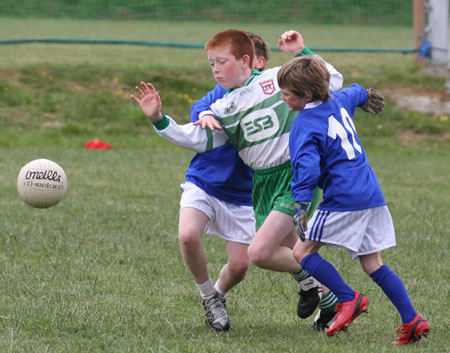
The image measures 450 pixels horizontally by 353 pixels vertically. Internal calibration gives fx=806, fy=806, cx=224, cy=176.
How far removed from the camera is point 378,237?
4168 mm

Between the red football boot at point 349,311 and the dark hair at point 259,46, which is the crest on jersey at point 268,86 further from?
the red football boot at point 349,311

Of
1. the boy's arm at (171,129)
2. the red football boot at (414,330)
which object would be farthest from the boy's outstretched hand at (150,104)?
the red football boot at (414,330)

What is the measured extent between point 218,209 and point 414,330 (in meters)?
1.32

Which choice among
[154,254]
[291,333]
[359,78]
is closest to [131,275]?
[154,254]

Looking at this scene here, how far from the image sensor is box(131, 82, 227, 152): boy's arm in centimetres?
441

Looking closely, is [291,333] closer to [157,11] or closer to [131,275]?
[131,275]

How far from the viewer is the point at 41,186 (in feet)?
19.3

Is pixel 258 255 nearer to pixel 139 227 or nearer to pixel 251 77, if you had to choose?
pixel 251 77

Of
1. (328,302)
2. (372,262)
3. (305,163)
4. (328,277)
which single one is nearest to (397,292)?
(372,262)

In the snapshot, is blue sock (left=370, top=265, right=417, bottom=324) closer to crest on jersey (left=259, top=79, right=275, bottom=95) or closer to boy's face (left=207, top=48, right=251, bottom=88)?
crest on jersey (left=259, top=79, right=275, bottom=95)

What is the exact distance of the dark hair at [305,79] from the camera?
4105 millimetres

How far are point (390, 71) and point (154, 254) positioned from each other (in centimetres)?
1191

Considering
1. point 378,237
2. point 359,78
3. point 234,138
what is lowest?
point 359,78

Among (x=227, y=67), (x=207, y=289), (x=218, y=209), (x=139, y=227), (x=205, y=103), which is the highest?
(x=227, y=67)
